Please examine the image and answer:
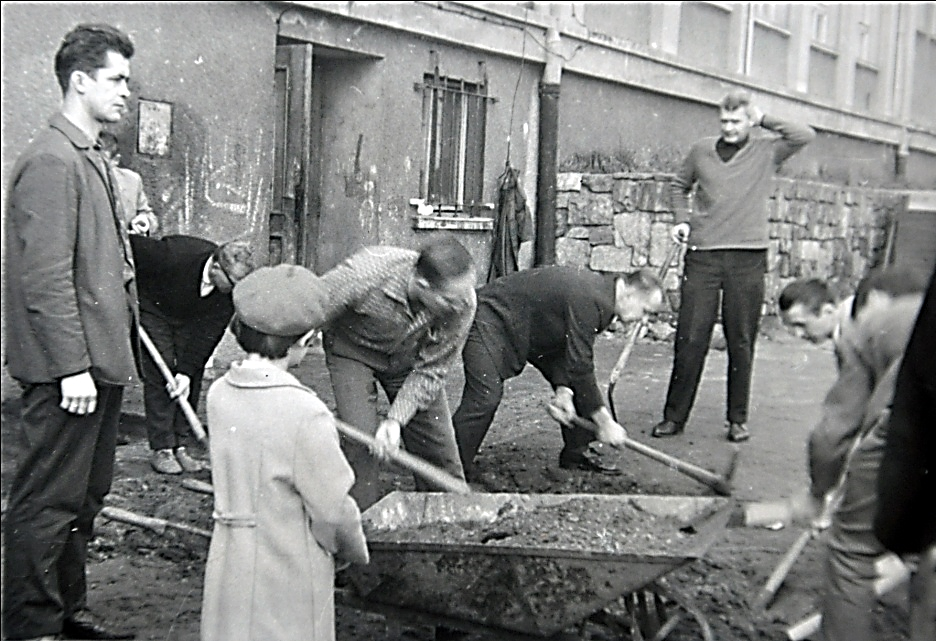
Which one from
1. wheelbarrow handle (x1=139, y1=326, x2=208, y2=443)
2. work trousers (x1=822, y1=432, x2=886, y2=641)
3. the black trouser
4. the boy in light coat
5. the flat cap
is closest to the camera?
the boy in light coat

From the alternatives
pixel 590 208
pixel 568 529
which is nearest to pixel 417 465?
pixel 568 529

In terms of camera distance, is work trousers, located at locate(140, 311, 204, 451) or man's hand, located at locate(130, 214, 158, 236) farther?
work trousers, located at locate(140, 311, 204, 451)

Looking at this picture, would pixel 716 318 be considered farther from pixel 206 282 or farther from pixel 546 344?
pixel 206 282

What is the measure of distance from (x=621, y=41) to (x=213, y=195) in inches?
45.1

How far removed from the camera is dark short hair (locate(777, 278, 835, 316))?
6.97 ft

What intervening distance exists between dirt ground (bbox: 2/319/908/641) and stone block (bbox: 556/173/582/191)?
1.60 feet

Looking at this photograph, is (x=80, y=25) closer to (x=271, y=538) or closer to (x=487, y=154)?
(x=487, y=154)

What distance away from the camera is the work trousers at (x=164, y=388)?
10.3 ft

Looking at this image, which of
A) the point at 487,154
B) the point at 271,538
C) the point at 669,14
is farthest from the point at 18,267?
the point at 669,14

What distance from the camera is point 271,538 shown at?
6.44 ft

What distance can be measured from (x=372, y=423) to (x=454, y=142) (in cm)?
83

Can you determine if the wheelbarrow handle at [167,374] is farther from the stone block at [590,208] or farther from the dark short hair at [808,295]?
the dark short hair at [808,295]

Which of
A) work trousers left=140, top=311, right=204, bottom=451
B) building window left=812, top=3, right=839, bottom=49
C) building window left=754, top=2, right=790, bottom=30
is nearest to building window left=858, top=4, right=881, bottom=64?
building window left=812, top=3, right=839, bottom=49

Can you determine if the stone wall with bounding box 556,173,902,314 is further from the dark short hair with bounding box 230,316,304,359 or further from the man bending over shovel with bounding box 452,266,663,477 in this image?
the dark short hair with bounding box 230,316,304,359
